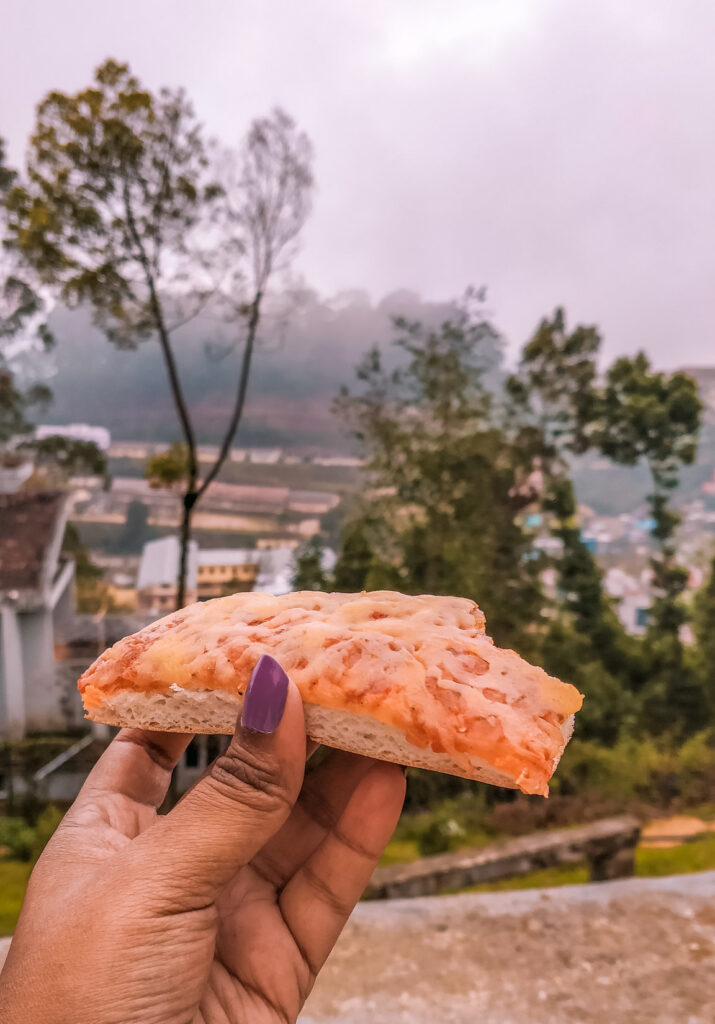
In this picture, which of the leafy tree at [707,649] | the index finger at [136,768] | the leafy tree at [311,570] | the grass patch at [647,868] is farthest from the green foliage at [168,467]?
the leafy tree at [707,649]

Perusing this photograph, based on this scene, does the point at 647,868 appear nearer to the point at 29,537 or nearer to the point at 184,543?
the point at 184,543

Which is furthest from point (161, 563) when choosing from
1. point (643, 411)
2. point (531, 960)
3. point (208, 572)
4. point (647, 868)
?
point (647, 868)

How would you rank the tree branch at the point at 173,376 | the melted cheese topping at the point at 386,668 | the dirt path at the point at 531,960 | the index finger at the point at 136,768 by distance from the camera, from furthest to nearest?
the tree branch at the point at 173,376 < the dirt path at the point at 531,960 < the index finger at the point at 136,768 < the melted cheese topping at the point at 386,668

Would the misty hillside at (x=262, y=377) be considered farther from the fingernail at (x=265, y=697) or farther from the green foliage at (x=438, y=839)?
the fingernail at (x=265, y=697)

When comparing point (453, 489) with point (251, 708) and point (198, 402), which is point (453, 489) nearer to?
point (198, 402)

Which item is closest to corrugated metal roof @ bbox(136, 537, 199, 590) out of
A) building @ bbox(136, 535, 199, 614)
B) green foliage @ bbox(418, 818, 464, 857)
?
building @ bbox(136, 535, 199, 614)

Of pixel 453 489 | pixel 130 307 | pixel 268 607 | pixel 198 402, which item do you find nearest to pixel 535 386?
pixel 453 489
